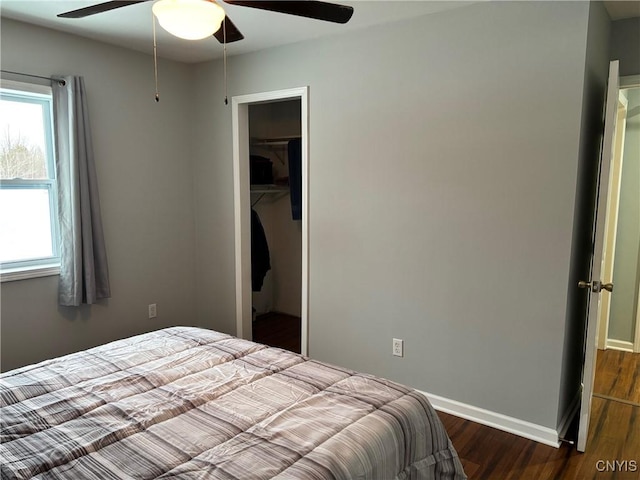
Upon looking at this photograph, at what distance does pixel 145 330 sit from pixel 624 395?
3.65 m

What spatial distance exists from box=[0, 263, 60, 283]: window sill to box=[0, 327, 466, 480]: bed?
1.13 metres

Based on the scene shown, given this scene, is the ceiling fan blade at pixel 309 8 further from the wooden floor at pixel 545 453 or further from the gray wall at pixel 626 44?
the wooden floor at pixel 545 453

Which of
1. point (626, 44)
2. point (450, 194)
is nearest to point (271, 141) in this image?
point (450, 194)

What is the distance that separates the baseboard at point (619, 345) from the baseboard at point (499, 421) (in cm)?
198

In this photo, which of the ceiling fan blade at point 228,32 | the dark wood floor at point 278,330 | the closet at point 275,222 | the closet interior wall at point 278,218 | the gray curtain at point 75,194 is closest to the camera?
the ceiling fan blade at point 228,32

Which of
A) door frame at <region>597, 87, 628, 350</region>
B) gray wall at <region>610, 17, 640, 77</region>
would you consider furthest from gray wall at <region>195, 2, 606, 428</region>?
door frame at <region>597, 87, 628, 350</region>

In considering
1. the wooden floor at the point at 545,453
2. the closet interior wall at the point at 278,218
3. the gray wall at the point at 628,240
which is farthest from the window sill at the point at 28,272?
the gray wall at the point at 628,240

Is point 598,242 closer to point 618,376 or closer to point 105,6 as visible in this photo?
point 618,376

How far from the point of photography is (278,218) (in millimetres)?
5066

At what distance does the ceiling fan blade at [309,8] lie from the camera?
1.77m

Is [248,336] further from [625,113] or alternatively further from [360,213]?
[625,113]

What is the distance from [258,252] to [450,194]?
2327 millimetres

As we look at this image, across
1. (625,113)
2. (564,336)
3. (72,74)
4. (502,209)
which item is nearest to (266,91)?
(72,74)

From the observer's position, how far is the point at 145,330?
3.91 meters
